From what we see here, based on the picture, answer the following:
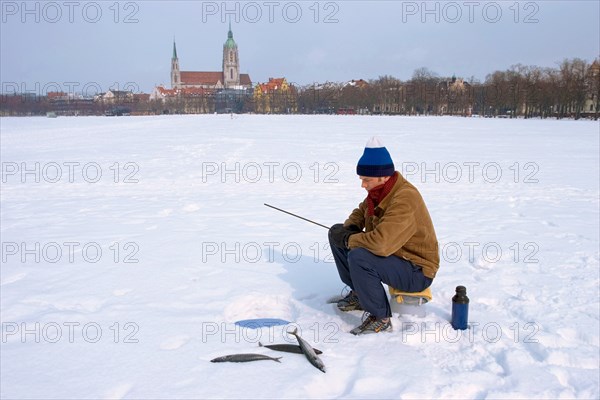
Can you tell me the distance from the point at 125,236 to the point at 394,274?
4574 mm

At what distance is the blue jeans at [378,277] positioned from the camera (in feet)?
11.3

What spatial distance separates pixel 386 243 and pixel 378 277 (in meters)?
0.32

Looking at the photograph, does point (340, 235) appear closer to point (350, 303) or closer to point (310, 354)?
point (350, 303)

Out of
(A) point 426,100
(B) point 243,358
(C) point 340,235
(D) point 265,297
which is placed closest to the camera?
(B) point 243,358

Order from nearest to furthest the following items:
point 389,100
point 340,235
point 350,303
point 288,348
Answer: point 288,348 → point 340,235 → point 350,303 → point 389,100

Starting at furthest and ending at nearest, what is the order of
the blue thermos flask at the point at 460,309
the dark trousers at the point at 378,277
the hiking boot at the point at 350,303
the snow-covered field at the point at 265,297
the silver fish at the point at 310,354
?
the hiking boot at the point at 350,303 → the blue thermos flask at the point at 460,309 → the dark trousers at the point at 378,277 → the silver fish at the point at 310,354 → the snow-covered field at the point at 265,297

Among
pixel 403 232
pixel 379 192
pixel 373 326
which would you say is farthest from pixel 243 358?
pixel 379 192

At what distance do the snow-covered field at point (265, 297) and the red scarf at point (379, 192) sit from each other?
0.97m

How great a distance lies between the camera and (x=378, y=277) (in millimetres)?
3467

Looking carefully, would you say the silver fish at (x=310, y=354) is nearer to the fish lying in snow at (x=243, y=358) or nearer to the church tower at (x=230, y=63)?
the fish lying in snow at (x=243, y=358)

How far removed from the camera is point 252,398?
2.83 metres

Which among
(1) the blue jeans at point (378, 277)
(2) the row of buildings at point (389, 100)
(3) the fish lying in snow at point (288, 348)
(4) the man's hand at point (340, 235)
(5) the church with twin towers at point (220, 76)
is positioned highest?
(5) the church with twin towers at point (220, 76)

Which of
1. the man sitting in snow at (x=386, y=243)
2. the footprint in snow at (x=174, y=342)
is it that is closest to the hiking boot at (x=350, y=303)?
the man sitting in snow at (x=386, y=243)

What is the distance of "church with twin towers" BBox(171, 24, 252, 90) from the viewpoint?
16100 cm
